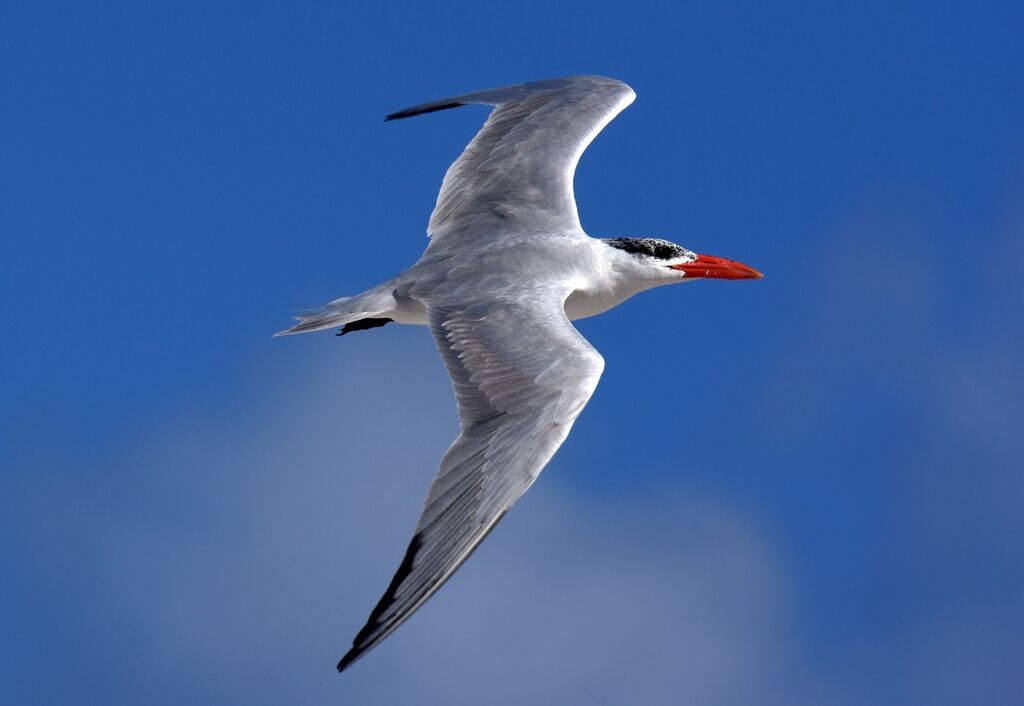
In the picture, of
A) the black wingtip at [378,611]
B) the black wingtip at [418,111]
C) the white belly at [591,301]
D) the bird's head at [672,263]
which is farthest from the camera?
the black wingtip at [418,111]

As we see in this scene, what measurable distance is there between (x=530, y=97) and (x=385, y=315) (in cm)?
337

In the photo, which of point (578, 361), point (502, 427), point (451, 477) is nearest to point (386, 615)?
point (451, 477)

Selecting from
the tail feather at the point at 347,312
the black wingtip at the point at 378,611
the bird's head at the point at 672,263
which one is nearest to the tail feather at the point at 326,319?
the tail feather at the point at 347,312

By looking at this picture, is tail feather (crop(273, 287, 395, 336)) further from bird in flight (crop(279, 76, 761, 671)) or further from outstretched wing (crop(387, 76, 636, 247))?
outstretched wing (crop(387, 76, 636, 247))

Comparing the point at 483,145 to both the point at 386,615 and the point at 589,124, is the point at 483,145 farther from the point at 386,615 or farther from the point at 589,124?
the point at 386,615

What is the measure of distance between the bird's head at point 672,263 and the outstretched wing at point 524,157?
471 mm

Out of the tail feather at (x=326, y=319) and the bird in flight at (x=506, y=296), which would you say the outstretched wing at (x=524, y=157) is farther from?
the tail feather at (x=326, y=319)

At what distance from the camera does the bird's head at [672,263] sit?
10906 mm

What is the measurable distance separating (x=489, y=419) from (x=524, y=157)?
12.7 ft

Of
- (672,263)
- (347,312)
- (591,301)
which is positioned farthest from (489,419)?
(672,263)

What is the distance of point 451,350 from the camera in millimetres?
8992

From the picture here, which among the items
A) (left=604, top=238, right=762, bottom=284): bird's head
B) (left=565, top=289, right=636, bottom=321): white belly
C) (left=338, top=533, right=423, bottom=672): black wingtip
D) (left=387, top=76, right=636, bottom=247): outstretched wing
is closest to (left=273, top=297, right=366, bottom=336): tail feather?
(left=387, top=76, right=636, bottom=247): outstretched wing

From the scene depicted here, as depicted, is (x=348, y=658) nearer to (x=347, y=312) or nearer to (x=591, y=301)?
(x=347, y=312)

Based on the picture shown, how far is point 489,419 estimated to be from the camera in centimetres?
834
